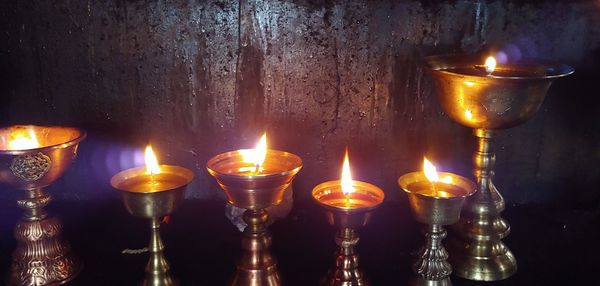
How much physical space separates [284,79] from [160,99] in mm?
552

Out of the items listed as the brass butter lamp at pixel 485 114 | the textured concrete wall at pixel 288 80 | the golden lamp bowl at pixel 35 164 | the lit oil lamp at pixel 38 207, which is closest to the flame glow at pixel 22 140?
the lit oil lamp at pixel 38 207

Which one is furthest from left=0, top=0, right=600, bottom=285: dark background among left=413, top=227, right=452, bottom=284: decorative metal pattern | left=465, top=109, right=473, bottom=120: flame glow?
left=465, top=109, right=473, bottom=120: flame glow

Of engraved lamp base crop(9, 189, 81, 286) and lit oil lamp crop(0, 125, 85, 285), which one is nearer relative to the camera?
lit oil lamp crop(0, 125, 85, 285)

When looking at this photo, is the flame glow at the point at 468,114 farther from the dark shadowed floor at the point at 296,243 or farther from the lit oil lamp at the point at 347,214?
the dark shadowed floor at the point at 296,243

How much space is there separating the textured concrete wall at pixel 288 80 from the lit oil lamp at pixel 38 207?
463 millimetres

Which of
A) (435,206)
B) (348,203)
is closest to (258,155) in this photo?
(348,203)

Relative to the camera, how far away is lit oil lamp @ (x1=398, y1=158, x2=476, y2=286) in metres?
1.46

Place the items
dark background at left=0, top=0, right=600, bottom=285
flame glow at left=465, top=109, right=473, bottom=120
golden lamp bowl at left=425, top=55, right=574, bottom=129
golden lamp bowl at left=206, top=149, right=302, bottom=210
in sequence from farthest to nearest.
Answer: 1. dark background at left=0, top=0, right=600, bottom=285
2. flame glow at left=465, top=109, right=473, bottom=120
3. golden lamp bowl at left=425, top=55, right=574, bottom=129
4. golden lamp bowl at left=206, top=149, right=302, bottom=210

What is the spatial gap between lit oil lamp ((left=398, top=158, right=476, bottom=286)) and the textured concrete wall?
672 millimetres

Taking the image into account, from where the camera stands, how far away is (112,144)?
7.57ft

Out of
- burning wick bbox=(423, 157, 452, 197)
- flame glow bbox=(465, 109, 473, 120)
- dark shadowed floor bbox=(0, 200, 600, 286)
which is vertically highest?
flame glow bbox=(465, 109, 473, 120)

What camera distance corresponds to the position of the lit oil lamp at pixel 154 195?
145cm

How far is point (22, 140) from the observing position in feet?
6.09

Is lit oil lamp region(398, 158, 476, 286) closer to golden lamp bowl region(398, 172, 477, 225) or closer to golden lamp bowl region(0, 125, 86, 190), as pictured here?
golden lamp bowl region(398, 172, 477, 225)
